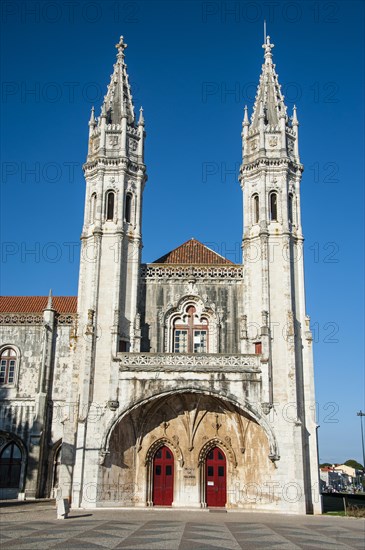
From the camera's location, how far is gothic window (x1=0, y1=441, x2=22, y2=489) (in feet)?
112

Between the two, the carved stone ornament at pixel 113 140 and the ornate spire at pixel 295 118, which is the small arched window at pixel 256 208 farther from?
the carved stone ornament at pixel 113 140

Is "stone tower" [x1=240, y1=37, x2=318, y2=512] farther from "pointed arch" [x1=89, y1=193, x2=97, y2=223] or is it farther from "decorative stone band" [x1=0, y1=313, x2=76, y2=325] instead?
"decorative stone band" [x1=0, y1=313, x2=76, y2=325]

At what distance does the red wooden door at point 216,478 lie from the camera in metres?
30.1

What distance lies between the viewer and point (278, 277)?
31.5 meters

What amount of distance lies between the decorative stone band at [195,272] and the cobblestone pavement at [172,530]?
39.9 ft

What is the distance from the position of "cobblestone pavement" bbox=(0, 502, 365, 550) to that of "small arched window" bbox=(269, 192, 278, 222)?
1515cm

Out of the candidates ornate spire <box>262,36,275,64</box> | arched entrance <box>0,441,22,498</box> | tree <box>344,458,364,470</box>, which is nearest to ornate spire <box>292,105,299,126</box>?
ornate spire <box>262,36,275,64</box>

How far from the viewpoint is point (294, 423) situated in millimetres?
28375

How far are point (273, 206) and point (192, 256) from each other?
18.1ft

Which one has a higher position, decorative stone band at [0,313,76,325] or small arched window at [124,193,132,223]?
small arched window at [124,193,132,223]

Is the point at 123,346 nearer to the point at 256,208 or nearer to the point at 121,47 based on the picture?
the point at 256,208

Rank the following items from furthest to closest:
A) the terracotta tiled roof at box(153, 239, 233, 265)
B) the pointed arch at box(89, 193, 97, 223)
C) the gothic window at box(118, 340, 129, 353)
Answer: the terracotta tiled roof at box(153, 239, 233, 265)
the pointed arch at box(89, 193, 97, 223)
the gothic window at box(118, 340, 129, 353)

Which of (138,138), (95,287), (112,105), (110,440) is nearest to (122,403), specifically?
(110,440)

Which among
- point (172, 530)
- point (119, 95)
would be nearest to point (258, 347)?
point (172, 530)
